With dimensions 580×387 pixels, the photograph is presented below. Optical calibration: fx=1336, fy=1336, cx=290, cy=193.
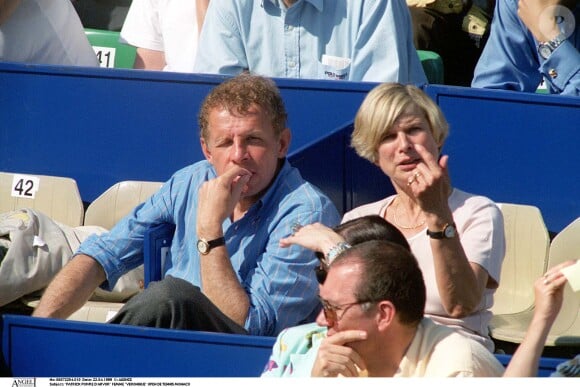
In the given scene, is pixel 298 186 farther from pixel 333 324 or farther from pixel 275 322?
pixel 333 324

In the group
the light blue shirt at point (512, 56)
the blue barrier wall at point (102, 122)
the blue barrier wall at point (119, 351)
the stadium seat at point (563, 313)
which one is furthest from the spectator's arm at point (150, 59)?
the blue barrier wall at point (119, 351)

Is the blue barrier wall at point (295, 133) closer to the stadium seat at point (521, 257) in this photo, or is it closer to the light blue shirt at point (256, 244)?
the stadium seat at point (521, 257)

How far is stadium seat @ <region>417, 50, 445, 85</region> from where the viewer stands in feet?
23.2

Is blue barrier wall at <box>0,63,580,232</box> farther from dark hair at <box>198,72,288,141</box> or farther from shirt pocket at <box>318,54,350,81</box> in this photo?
dark hair at <box>198,72,288,141</box>

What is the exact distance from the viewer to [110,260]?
4836 mm

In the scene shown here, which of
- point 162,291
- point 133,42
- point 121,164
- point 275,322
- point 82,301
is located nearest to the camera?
point 162,291

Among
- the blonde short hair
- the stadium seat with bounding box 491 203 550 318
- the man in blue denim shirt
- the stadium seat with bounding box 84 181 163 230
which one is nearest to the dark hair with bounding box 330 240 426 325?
the man in blue denim shirt

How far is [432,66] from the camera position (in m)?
7.08

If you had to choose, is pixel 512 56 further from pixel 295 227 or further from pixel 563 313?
pixel 295 227

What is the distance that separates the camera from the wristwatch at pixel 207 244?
4.47 metres

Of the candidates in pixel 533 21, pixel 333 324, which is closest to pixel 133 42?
pixel 533 21

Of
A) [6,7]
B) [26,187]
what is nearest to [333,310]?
[26,187]

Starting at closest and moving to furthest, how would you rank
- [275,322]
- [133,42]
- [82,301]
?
[275,322] → [82,301] → [133,42]

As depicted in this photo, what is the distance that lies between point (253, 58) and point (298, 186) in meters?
1.66
